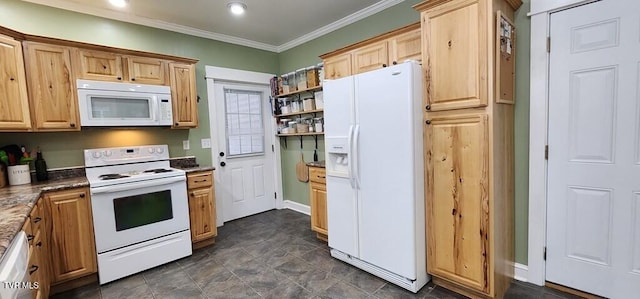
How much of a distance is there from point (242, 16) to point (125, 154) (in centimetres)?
204

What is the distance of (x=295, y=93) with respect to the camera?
4.00 meters

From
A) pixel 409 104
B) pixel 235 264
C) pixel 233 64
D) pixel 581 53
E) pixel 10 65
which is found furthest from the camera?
pixel 233 64

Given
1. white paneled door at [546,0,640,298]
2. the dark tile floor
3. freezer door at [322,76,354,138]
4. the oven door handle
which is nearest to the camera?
white paneled door at [546,0,640,298]

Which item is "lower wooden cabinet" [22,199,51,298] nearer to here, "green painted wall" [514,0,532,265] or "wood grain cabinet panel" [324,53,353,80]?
"wood grain cabinet panel" [324,53,353,80]

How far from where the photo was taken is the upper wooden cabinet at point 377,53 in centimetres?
244

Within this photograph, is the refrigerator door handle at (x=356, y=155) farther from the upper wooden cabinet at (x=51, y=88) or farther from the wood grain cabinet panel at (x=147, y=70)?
the upper wooden cabinet at (x=51, y=88)

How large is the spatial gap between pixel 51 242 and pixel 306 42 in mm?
3566

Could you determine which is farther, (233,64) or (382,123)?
(233,64)

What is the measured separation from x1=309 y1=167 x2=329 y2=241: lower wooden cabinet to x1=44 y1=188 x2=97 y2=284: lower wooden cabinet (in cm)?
Answer: 210

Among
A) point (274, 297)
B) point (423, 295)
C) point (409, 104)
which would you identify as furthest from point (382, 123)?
point (274, 297)

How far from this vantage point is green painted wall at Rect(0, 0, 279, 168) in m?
2.61

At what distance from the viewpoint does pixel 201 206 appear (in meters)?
3.10

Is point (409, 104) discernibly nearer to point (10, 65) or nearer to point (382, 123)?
point (382, 123)

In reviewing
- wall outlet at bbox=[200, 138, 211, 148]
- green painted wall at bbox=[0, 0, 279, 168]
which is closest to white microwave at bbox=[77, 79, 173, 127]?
green painted wall at bbox=[0, 0, 279, 168]
